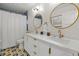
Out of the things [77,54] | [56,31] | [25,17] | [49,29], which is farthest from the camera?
[49,29]

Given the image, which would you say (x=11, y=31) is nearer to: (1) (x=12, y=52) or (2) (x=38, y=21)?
(1) (x=12, y=52)

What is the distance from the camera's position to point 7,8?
1.18m

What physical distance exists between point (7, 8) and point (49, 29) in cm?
97

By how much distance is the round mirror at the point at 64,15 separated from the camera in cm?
124

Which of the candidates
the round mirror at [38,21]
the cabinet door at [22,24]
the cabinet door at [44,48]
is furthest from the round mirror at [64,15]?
the cabinet door at [22,24]

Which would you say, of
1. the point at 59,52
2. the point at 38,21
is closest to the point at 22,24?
the point at 38,21

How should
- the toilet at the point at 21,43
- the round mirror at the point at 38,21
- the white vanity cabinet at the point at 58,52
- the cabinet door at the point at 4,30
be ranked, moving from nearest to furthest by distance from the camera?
the white vanity cabinet at the point at 58,52 → the cabinet door at the point at 4,30 → the toilet at the point at 21,43 → the round mirror at the point at 38,21

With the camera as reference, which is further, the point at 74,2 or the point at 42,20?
the point at 42,20

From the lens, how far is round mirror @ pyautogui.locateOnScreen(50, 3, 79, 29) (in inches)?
48.8

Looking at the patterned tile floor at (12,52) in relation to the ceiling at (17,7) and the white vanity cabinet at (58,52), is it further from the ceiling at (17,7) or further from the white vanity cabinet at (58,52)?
the ceiling at (17,7)

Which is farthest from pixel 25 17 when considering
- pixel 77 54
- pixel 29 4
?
pixel 77 54

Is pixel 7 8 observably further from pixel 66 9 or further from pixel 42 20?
pixel 66 9

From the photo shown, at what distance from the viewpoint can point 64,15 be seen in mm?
1338

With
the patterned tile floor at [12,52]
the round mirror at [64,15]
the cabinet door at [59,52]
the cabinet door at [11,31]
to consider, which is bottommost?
the patterned tile floor at [12,52]
